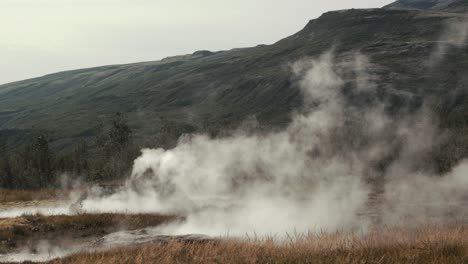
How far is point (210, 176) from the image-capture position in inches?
1179

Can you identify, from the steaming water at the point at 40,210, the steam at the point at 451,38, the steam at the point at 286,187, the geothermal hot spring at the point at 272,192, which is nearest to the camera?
the geothermal hot spring at the point at 272,192

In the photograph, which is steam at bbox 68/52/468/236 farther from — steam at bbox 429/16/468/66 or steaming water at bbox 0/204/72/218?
steam at bbox 429/16/468/66

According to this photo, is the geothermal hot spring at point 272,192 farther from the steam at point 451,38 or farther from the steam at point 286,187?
the steam at point 451,38

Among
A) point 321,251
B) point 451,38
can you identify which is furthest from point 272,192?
point 451,38

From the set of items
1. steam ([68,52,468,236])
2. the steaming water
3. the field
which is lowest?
steam ([68,52,468,236])

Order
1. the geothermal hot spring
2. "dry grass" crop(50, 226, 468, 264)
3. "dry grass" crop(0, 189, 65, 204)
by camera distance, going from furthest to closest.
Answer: "dry grass" crop(0, 189, 65, 204) → the geothermal hot spring → "dry grass" crop(50, 226, 468, 264)

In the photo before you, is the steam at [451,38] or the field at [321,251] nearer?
the field at [321,251]

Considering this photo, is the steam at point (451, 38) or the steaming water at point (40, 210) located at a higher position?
the steam at point (451, 38)

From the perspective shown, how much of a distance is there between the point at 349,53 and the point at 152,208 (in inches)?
6282

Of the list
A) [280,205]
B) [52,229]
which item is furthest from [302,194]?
[52,229]

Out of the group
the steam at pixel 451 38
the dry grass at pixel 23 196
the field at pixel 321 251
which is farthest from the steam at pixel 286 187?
the steam at pixel 451 38

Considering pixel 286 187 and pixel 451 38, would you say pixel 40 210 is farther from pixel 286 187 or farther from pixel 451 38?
pixel 451 38

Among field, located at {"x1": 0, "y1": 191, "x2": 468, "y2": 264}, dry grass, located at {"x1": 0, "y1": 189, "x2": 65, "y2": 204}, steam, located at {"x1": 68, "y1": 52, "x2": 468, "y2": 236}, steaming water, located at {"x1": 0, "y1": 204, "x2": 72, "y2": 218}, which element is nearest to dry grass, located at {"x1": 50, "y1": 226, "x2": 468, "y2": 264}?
field, located at {"x1": 0, "y1": 191, "x2": 468, "y2": 264}

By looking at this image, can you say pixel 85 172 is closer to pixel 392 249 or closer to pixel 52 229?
pixel 52 229
